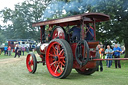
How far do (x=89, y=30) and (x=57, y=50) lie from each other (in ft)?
4.52

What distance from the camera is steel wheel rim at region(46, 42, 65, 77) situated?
657cm

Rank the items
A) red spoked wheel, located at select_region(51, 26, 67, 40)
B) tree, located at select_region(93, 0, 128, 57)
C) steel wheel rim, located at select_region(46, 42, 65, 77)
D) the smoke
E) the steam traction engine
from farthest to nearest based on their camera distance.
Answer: the smoke, tree, located at select_region(93, 0, 128, 57), red spoked wheel, located at select_region(51, 26, 67, 40), steel wheel rim, located at select_region(46, 42, 65, 77), the steam traction engine

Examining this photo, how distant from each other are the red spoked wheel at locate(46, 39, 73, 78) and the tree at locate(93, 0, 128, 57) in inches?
256

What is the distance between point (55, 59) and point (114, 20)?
8.22 meters

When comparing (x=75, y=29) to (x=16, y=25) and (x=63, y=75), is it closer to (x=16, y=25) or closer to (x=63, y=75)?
(x=63, y=75)

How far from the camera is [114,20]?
13.5m

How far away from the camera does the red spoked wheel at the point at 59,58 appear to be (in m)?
6.15

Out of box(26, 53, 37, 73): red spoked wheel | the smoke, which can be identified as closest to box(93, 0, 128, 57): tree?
the smoke

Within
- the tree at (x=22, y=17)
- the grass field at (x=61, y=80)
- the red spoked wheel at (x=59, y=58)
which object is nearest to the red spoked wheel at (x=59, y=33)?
the red spoked wheel at (x=59, y=58)

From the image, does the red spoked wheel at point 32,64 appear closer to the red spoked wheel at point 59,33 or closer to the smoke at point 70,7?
the red spoked wheel at point 59,33

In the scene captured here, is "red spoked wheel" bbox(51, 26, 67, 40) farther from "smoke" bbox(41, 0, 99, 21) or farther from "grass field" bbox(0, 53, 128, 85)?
"smoke" bbox(41, 0, 99, 21)

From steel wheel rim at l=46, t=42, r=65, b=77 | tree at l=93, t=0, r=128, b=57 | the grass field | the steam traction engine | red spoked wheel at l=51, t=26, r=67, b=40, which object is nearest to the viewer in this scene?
the grass field

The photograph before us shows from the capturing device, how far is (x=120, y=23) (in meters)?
13.4

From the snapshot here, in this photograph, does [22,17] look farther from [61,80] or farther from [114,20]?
[61,80]
